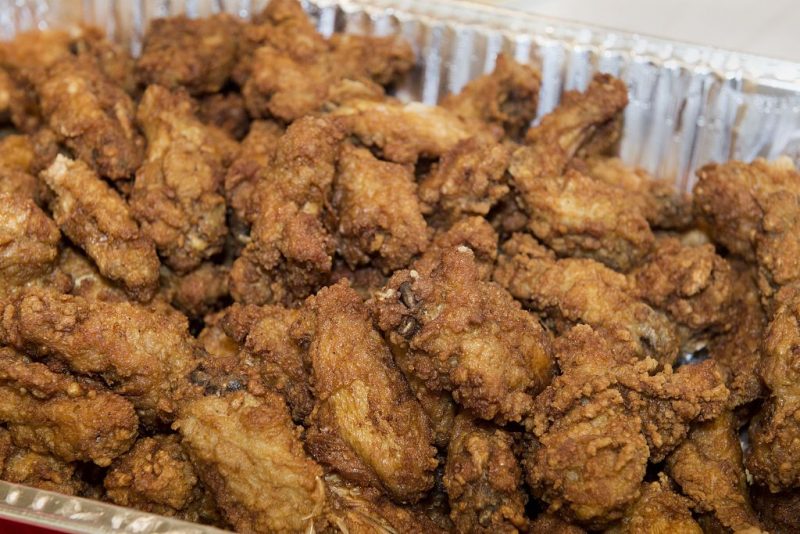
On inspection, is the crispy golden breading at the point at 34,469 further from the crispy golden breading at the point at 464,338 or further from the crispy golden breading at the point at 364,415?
the crispy golden breading at the point at 464,338

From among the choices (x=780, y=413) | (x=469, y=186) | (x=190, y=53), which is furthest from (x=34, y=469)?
(x=780, y=413)

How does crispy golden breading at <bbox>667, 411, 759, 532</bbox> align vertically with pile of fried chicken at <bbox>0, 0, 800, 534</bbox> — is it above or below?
below

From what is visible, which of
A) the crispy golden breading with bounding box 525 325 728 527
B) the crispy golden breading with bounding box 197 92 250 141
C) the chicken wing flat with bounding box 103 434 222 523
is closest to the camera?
the crispy golden breading with bounding box 525 325 728 527

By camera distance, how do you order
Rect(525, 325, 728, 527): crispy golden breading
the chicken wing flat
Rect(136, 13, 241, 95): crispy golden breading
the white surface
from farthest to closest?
1. the white surface
2. Rect(136, 13, 241, 95): crispy golden breading
3. the chicken wing flat
4. Rect(525, 325, 728, 527): crispy golden breading

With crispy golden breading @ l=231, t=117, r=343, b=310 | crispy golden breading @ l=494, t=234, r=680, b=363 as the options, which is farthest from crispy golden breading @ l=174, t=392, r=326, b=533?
crispy golden breading @ l=494, t=234, r=680, b=363

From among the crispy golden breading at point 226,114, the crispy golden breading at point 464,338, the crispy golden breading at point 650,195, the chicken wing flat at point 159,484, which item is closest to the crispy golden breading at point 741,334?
the crispy golden breading at point 650,195

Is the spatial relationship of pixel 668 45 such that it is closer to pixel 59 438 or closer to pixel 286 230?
pixel 286 230

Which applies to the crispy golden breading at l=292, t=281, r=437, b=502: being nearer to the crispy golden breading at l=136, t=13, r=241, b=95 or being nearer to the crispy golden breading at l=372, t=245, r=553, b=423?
the crispy golden breading at l=372, t=245, r=553, b=423

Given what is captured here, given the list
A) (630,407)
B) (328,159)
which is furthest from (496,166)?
(630,407)
